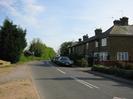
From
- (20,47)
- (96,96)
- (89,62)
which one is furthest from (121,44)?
(96,96)

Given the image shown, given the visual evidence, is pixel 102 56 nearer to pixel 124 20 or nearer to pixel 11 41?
pixel 124 20

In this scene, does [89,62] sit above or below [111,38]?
below

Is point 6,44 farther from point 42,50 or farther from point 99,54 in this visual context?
point 42,50

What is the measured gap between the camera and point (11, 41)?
63.1 m

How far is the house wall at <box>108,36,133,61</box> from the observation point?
201 feet

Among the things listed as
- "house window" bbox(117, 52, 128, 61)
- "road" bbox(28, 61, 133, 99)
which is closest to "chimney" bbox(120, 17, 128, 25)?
"house window" bbox(117, 52, 128, 61)

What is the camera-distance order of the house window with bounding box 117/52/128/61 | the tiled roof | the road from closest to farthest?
the road
the tiled roof
the house window with bounding box 117/52/128/61

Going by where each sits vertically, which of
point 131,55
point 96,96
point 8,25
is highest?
point 8,25

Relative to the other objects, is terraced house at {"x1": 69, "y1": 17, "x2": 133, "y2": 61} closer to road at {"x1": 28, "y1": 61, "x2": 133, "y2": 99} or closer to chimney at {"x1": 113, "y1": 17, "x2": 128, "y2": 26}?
chimney at {"x1": 113, "y1": 17, "x2": 128, "y2": 26}

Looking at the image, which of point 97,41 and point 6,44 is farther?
point 97,41

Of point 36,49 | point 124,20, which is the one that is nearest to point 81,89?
point 124,20

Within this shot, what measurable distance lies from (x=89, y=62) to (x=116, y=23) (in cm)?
1014

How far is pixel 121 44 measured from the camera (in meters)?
61.7

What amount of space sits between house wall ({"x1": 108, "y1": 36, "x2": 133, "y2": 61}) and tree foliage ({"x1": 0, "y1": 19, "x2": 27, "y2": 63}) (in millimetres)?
17023
